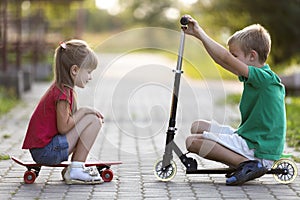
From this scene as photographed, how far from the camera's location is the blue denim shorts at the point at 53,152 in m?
5.66

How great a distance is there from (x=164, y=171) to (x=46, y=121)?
945 millimetres

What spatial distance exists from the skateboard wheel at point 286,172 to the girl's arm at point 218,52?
0.74 metres

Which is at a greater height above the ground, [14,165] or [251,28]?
[251,28]

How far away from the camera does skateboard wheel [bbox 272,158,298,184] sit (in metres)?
5.81

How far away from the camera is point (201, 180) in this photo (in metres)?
5.94

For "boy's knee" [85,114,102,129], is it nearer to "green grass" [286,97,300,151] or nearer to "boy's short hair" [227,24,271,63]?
"boy's short hair" [227,24,271,63]

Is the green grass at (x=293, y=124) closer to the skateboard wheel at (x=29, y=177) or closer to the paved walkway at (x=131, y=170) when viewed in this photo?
the paved walkway at (x=131, y=170)

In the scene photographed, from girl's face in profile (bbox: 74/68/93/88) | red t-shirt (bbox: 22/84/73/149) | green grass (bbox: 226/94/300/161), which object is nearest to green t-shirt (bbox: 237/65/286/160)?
girl's face in profile (bbox: 74/68/93/88)

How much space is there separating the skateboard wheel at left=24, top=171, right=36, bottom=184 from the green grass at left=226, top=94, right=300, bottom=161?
3.05m

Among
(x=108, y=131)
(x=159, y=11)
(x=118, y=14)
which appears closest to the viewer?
(x=108, y=131)

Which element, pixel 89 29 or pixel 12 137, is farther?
pixel 89 29

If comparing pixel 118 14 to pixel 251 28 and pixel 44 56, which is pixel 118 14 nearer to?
pixel 44 56

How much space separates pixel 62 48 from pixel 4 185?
42.5 inches

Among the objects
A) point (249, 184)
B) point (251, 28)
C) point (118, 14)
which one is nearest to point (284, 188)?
point (249, 184)
